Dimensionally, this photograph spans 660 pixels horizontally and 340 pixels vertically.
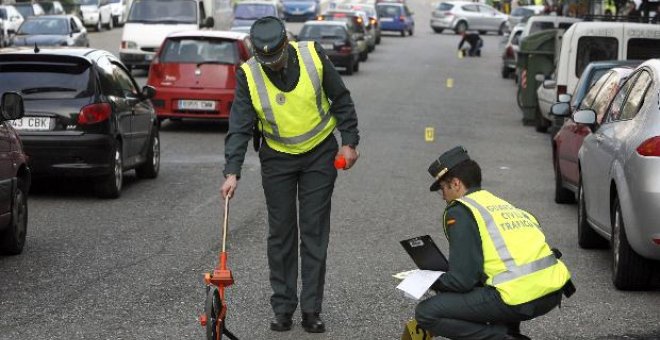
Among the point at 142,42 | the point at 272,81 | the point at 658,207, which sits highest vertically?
the point at 272,81

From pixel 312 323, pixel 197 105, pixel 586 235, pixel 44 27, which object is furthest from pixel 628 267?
pixel 44 27

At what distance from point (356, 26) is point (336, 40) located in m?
8.96

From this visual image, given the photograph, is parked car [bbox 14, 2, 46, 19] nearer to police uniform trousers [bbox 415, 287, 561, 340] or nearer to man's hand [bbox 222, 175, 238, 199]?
man's hand [bbox 222, 175, 238, 199]

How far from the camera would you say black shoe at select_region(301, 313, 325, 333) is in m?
8.07

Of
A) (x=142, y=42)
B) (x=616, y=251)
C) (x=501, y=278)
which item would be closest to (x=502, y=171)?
(x=616, y=251)

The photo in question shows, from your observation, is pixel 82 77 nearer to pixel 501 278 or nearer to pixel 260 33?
pixel 260 33

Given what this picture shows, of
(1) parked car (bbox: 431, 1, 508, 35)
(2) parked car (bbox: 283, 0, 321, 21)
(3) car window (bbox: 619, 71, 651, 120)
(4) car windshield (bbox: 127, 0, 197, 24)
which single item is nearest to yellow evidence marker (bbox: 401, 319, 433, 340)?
(3) car window (bbox: 619, 71, 651, 120)

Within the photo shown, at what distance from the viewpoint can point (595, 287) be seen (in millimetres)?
9750

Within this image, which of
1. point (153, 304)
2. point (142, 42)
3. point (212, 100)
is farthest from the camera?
point (142, 42)

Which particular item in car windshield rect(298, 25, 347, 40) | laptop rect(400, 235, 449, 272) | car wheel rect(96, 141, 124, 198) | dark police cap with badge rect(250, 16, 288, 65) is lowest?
car windshield rect(298, 25, 347, 40)

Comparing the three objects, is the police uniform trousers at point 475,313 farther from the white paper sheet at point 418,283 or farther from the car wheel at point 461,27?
the car wheel at point 461,27

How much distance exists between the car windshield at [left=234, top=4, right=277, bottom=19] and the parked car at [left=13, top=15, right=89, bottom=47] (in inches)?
215

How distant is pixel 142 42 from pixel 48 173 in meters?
20.9

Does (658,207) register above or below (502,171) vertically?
above
